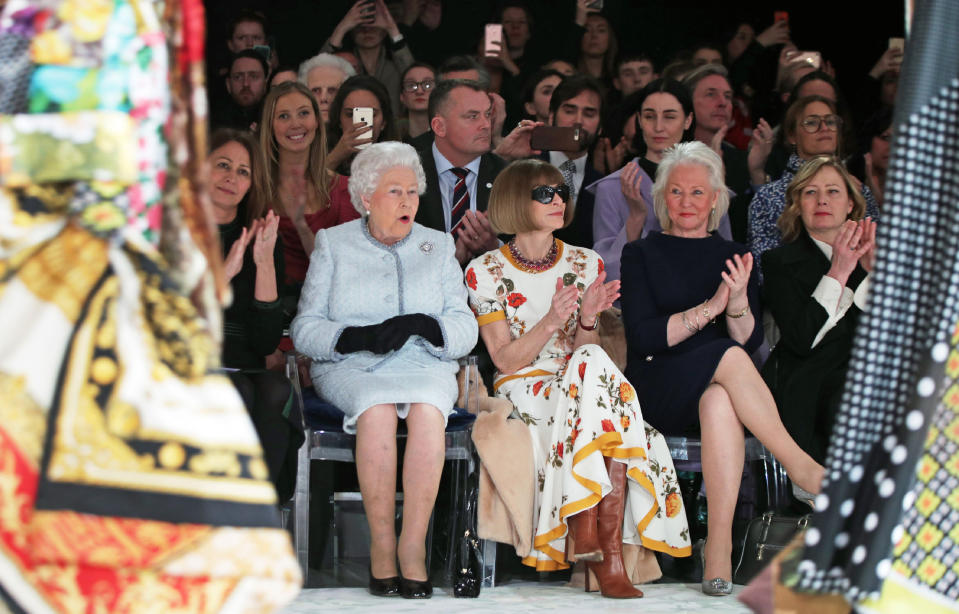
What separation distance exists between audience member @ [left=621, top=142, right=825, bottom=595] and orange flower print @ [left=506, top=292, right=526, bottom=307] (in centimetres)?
35

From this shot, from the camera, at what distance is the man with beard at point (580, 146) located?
4941 millimetres

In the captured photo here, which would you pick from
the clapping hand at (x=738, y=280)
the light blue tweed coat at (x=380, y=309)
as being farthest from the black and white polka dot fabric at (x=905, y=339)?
the clapping hand at (x=738, y=280)

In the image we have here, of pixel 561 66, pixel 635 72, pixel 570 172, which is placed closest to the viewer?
pixel 570 172

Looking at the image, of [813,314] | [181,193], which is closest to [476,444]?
[813,314]

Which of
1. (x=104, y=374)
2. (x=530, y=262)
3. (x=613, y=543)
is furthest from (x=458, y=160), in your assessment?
(x=104, y=374)

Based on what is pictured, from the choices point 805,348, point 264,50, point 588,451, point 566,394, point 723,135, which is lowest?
point 588,451

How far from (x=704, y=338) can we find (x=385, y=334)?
1081 mm

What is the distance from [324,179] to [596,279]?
1.17 meters

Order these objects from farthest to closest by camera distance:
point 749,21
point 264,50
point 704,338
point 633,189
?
point 749,21, point 264,50, point 633,189, point 704,338

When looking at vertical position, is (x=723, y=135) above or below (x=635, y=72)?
below

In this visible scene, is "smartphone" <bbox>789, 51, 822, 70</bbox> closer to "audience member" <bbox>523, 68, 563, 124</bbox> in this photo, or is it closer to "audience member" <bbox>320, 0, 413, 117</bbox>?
"audience member" <bbox>523, 68, 563, 124</bbox>

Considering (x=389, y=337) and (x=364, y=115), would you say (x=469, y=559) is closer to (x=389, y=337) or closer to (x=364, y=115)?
(x=389, y=337)

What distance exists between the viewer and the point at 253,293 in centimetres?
390

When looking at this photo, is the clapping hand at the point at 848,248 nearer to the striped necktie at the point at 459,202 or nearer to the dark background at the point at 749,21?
the striped necktie at the point at 459,202
